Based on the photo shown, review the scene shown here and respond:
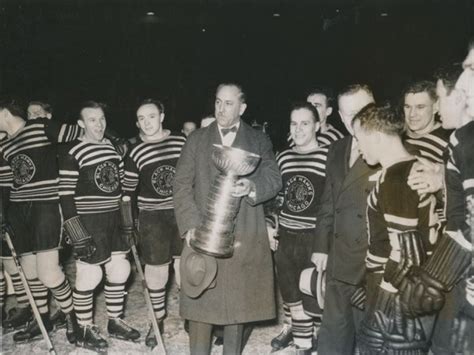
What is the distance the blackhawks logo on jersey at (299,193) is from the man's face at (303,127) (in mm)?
297

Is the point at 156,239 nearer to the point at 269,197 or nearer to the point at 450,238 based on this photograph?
the point at 269,197

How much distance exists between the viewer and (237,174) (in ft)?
9.29

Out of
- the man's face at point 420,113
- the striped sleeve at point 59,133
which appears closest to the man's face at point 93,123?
the striped sleeve at point 59,133

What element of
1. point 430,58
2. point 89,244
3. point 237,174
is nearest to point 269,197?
point 237,174

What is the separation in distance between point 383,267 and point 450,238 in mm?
441

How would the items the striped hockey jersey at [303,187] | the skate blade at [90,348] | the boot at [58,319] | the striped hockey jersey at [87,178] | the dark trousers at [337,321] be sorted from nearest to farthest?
the dark trousers at [337,321] < the striped hockey jersey at [303,187] < the striped hockey jersey at [87,178] < the skate blade at [90,348] < the boot at [58,319]

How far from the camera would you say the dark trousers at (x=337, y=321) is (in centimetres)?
292

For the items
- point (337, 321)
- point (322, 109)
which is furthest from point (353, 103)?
point (337, 321)

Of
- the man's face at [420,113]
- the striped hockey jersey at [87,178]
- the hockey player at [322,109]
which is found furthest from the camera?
the hockey player at [322,109]

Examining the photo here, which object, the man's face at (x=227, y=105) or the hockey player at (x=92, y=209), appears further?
the hockey player at (x=92, y=209)

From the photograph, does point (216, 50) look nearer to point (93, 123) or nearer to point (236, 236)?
point (93, 123)

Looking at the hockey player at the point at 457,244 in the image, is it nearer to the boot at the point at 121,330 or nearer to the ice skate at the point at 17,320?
the boot at the point at 121,330

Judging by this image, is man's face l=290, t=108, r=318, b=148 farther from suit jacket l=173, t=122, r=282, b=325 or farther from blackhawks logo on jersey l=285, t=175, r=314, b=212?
suit jacket l=173, t=122, r=282, b=325

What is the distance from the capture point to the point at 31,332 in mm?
4082
